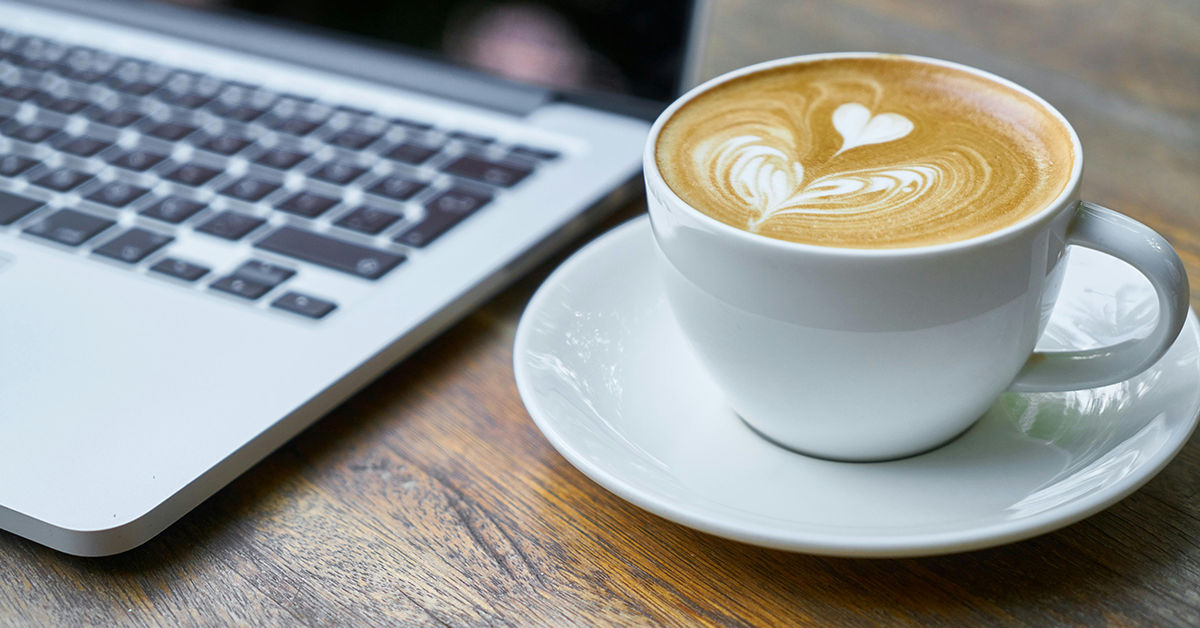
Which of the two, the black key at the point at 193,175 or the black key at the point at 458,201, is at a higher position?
the black key at the point at 458,201

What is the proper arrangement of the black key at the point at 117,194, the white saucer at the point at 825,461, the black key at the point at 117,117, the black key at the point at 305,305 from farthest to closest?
the black key at the point at 117,117 < the black key at the point at 117,194 < the black key at the point at 305,305 < the white saucer at the point at 825,461

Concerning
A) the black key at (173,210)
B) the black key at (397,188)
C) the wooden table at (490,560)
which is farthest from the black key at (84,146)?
the wooden table at (490,560)

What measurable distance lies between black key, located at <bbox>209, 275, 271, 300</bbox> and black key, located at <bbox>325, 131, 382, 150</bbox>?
19cm

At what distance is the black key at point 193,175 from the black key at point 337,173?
2.7 inches

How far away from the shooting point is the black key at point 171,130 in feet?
2.23

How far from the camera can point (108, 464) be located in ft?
1.25

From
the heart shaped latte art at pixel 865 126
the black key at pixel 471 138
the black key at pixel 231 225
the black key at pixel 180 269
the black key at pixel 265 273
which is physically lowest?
the black key at pixel 180 269

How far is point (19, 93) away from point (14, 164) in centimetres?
16

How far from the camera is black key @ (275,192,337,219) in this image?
1.88ft

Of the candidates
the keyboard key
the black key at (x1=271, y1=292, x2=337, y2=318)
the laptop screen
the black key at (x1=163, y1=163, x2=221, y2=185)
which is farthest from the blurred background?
the black key at (x1=271, y1=292, x2=337, y2=318)

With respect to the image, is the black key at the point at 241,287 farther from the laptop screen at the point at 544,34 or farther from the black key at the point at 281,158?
the laptop screen at the point at 544,34

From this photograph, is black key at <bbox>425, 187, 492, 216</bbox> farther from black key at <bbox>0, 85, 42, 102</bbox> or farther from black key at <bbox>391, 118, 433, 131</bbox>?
black key at <bbox>0, 85, 42, 102</bbox>

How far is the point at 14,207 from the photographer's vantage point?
1.93 feet

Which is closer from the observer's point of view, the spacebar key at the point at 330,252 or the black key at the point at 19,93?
the spacebar key at the point at 330,252
